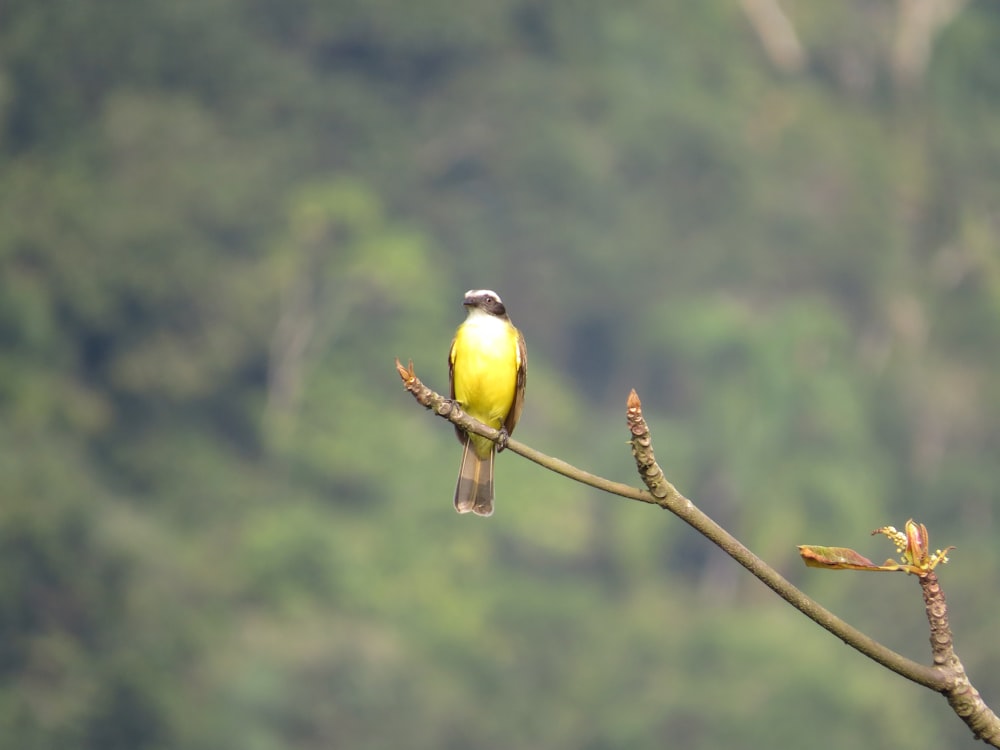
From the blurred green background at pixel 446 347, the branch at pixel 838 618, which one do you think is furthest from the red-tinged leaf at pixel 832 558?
the blurred green background at pixel 446 347

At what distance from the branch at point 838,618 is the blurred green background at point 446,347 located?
31.4m

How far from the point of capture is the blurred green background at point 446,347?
4000 cm

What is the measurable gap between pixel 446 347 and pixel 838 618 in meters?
46.2

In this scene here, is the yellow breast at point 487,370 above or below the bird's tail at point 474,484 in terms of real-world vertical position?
above

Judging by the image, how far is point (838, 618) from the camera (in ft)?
11.1

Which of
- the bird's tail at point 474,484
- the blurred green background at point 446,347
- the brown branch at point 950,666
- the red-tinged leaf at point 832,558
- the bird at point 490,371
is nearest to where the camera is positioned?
the red-tinged leaf at point 832,558

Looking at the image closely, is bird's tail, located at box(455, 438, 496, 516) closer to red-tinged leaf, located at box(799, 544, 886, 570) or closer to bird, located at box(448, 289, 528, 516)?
bird, located at box(448, 289, 528, 516)

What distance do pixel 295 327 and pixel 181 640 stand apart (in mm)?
13906

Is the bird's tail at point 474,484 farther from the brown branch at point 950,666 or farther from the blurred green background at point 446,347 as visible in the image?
the blurred green background at point 446,347

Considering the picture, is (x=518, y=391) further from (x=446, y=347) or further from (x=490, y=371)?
(x=446, y=347)

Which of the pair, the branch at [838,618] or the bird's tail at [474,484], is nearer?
the branch at [838,618]

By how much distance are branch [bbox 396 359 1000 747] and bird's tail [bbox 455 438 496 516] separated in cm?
298

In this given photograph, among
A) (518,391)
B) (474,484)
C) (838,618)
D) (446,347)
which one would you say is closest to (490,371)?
(518,391)

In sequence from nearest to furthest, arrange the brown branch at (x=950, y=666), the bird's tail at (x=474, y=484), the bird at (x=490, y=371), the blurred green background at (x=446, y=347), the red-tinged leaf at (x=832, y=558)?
the red-tinged leaf at (x=832, y=558)
the brown branch at (x=950, y=666)
the bird's tail at (x=474, y=484)
the bird at (x=490, y=371)
the blurred green background at (x=446, y=347)
